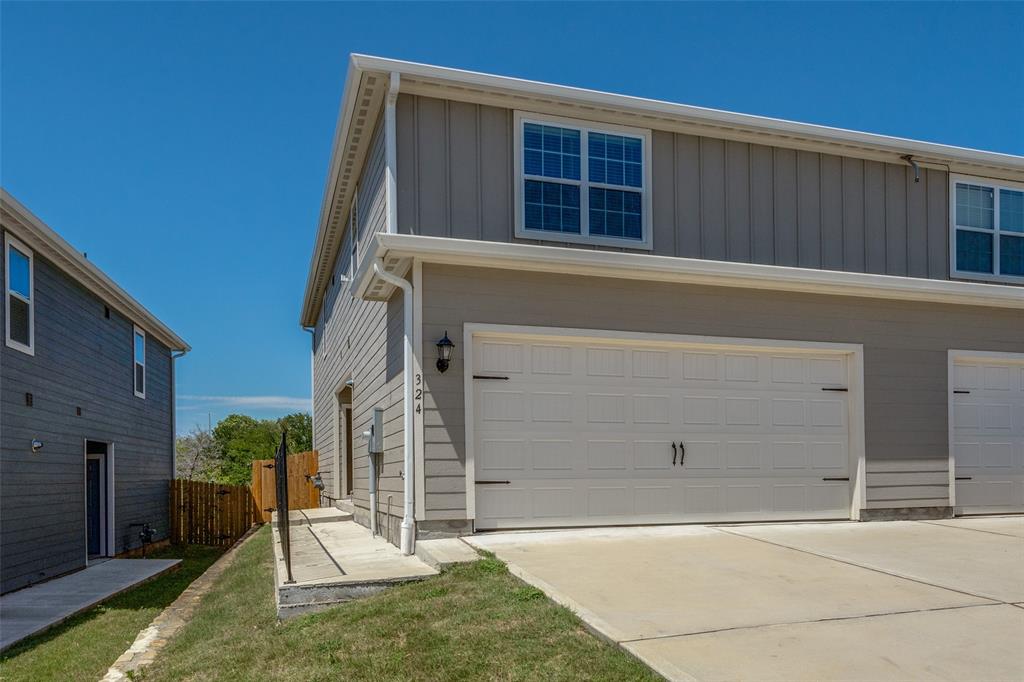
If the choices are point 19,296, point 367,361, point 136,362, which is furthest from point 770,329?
point 136,362

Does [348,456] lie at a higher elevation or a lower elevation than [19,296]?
lower

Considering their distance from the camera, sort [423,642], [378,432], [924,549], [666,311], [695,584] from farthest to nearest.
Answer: [378,432], [666,311], [924,549], [695,584], [423,642]

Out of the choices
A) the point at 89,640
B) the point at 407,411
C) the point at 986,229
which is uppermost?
the point at 986,229

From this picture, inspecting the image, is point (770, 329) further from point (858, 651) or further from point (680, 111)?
point (858, 651)

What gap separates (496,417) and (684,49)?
341 inches

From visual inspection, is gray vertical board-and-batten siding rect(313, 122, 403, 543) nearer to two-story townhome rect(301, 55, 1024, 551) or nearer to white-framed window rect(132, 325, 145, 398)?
two-story townhome rect(301, 55, 1024, 551)

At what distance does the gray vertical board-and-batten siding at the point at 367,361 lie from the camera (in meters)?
8.40

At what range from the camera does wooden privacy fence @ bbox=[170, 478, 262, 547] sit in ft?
57.9

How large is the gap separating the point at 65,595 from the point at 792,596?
8.88 metres

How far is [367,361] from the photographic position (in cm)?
1065

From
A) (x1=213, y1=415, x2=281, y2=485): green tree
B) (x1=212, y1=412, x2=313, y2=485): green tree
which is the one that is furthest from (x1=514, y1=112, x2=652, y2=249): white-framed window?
(x1=212, y1=412, x2=313, y2=485): green tree

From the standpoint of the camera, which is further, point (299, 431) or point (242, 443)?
point (299, 431)

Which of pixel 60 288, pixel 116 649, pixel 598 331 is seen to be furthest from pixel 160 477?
pixel 598 331

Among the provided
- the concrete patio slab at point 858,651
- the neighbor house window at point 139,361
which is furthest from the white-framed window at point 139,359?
the concrete patio slab at point 858,651
